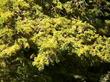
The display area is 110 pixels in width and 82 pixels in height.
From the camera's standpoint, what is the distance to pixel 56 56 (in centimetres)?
482

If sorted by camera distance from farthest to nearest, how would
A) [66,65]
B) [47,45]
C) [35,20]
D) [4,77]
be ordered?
[66,65] → [4,77] → [35,20] → [47,45]

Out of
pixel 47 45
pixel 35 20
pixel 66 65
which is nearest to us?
pixel 47 45

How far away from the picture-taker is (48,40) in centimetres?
478

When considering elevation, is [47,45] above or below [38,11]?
below

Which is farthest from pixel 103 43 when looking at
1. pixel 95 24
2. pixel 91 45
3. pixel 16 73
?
pixel 16 73

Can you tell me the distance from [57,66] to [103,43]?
97cm

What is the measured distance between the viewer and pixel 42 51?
4.76 m

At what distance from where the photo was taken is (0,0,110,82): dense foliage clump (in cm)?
483

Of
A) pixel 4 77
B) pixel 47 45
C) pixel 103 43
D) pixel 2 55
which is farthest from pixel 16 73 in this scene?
pixel 103 43

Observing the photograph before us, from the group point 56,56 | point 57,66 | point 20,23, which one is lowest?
point 57,66

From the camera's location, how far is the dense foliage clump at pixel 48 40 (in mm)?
4828

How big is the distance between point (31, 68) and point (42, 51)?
0.66 meters

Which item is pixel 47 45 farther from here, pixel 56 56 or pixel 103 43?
pixel 103 43

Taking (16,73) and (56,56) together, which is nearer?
(56,56)
